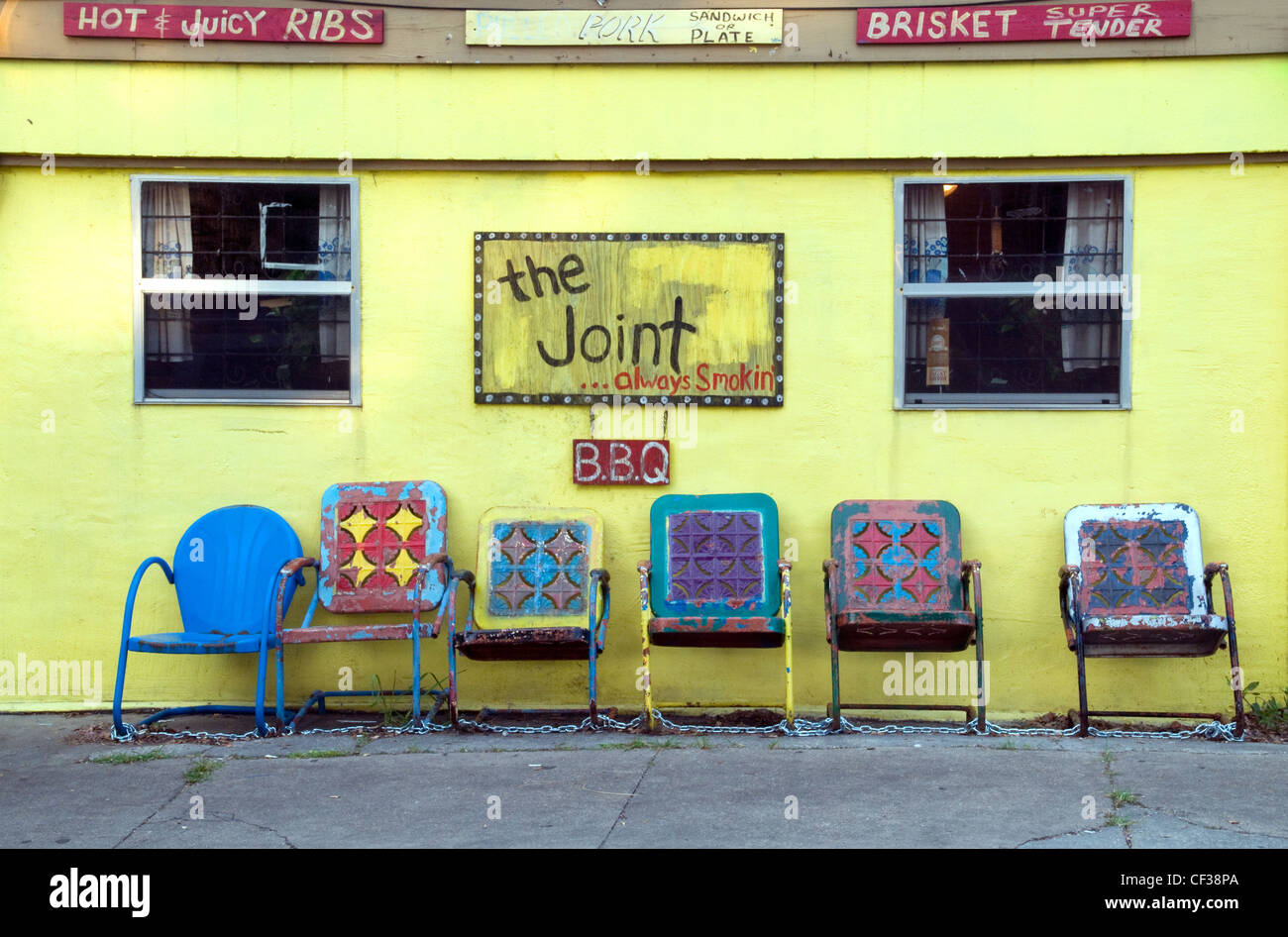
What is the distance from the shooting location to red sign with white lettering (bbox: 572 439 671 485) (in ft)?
24.2

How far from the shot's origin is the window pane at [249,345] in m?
7.50

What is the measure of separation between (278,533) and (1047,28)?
4.80 m

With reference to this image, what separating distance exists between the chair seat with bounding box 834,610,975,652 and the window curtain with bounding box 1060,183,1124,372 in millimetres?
1599

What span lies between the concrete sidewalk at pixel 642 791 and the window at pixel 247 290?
6.48 feet

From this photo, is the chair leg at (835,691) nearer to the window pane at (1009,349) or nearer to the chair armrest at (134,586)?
the window pane at (1009,349)

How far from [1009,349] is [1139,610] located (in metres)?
1.52

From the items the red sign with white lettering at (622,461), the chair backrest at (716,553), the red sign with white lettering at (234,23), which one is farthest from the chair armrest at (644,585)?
the red sign with white lettering at (234,23)

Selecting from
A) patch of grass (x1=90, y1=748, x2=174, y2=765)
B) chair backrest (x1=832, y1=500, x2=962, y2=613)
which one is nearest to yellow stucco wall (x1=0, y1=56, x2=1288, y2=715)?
chair backrest (x1=832, y1=500, x2=962, y2=613)

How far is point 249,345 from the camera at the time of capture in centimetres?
752

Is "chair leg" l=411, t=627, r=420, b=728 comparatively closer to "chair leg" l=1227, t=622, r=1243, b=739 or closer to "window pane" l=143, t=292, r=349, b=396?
"window pane" l=143, t=292, r=349, b=396

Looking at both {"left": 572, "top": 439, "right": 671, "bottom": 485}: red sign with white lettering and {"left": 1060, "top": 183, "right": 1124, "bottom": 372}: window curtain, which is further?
{"left": 572, "top": 439, "right": 671, "bottom": 485}: red sign with white lettering

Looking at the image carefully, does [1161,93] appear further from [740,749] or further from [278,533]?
[278,533]

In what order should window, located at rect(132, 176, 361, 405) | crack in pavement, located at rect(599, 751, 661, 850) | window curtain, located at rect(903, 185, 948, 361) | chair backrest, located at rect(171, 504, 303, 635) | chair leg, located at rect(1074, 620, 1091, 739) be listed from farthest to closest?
window, located at rect(132, 176, 361, 405), window curtain, located at rect(903, 185, 948, 361), chair backrest, located at rect(171, 504, 303, 635), chair leg, located at rect(1074, 620, 1091, 739), crack in pavement, located at rect(599, 751, 661, 850)

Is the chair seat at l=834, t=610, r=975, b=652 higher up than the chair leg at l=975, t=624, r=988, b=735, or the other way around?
the chair seat at l=834, t=610, r=975, b=652
